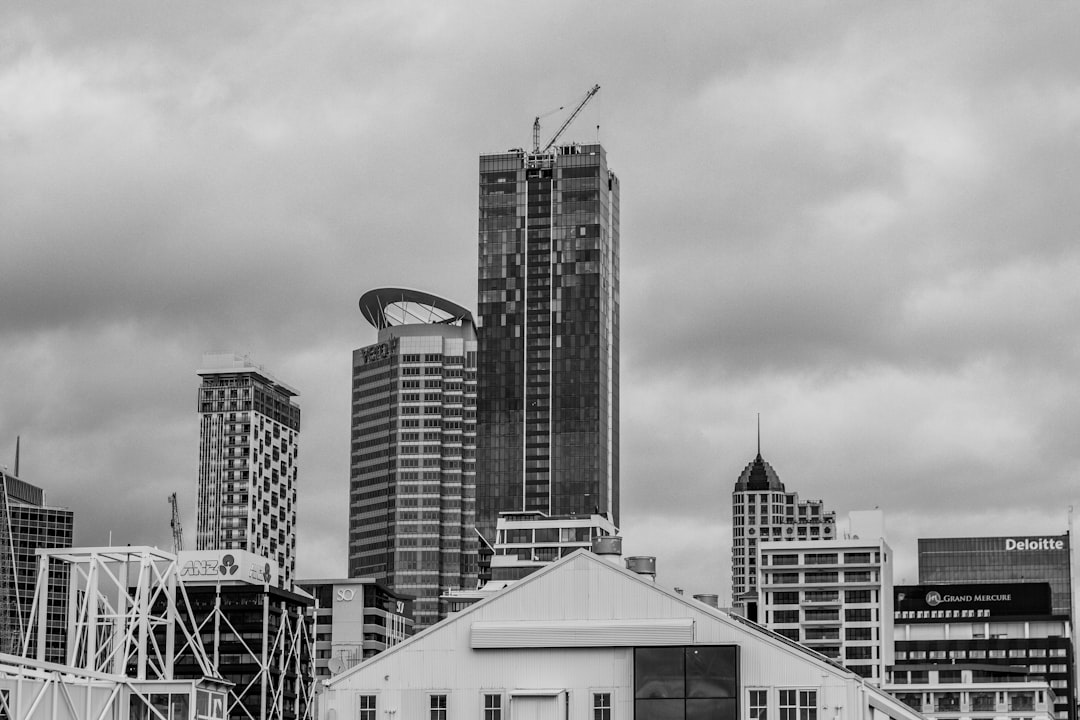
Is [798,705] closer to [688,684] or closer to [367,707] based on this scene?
[688,684]

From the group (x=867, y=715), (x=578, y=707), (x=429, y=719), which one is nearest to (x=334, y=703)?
(x=429, y=719)

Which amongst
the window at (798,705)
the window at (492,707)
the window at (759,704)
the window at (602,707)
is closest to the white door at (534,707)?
the window at (492,707)

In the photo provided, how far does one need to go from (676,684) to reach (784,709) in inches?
226

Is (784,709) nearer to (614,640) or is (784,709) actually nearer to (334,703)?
(614,640)

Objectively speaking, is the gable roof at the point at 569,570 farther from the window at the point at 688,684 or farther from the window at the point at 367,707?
the window at the point at 688,684

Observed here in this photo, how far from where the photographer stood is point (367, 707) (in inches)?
3826

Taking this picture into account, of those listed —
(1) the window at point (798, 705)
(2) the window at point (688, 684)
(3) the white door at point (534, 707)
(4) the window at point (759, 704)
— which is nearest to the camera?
(1) the window at point (798, 705)

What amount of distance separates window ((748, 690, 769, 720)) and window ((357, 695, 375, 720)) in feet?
65.9

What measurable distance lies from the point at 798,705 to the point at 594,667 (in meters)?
10.9

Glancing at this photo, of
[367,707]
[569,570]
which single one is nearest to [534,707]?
[569,570]

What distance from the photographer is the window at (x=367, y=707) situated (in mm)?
97062

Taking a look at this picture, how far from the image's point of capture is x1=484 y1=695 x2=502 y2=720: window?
3789 inches

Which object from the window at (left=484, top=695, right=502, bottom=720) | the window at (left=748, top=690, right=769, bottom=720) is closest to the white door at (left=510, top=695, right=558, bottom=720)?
the window at (left=484, top=695, right=502, bottom=720)

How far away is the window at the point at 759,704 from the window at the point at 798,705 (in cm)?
78
